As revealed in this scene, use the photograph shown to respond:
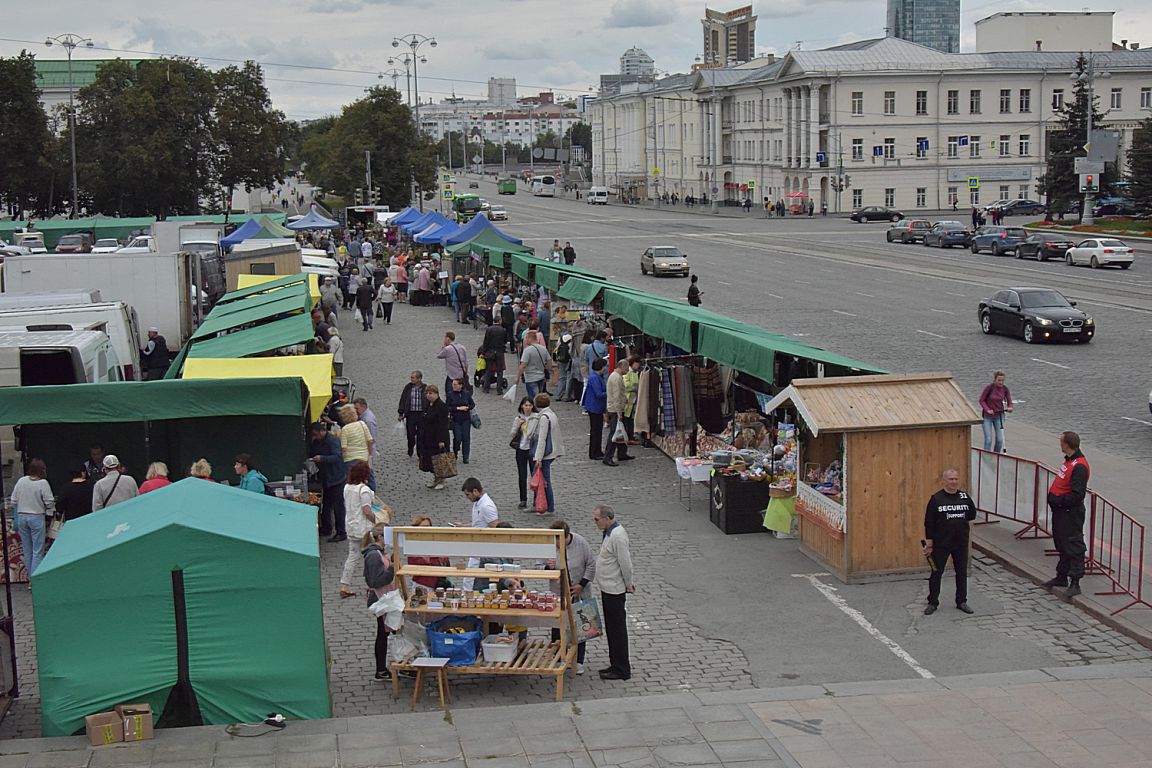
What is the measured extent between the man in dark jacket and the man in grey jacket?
5146 mm

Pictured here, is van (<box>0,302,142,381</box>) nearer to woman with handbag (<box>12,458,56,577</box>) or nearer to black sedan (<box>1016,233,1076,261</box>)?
woman with handbag (<box>12,458,56,577</box>)

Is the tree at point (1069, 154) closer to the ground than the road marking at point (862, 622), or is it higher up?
higher up

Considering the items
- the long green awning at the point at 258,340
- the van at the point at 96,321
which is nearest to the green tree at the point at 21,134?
the van at the point at 96,321

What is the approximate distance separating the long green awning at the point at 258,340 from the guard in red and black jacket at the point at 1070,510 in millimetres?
11452

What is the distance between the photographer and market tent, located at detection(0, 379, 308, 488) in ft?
48.5

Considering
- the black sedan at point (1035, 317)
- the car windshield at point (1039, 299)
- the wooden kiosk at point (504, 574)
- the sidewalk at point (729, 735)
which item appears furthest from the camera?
the car windshield at point (1039, 299)

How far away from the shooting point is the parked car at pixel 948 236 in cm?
6331

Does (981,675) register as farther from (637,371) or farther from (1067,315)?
(1067,315)

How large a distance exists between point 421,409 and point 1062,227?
60.2m

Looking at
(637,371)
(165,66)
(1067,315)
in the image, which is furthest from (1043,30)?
(637,371)

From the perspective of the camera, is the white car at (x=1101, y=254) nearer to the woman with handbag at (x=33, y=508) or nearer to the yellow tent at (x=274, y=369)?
the yellow tent at (x=274, y=369)

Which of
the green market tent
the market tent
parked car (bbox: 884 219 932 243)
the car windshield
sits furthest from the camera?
parked car (bbox: 884 219 932 243)

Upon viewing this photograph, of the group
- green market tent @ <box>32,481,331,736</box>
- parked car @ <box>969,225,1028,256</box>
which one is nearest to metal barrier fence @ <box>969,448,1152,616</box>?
green market tent @ <box>32,481,331,736</box>

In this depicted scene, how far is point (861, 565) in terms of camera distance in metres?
12.9
